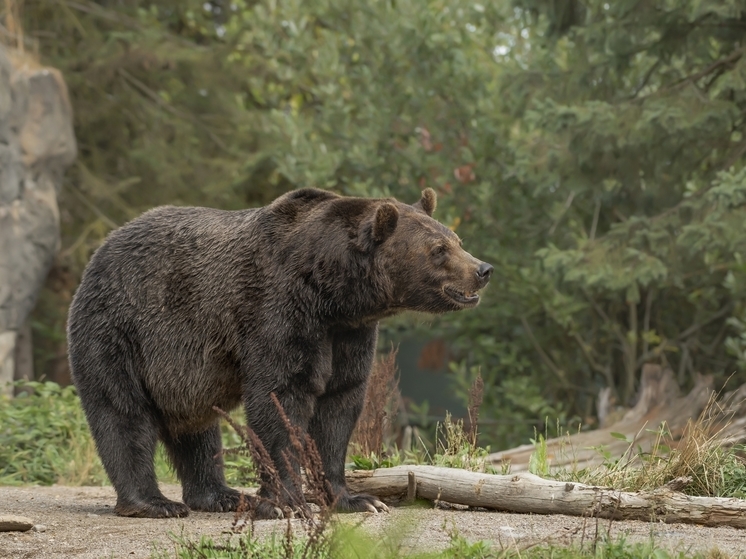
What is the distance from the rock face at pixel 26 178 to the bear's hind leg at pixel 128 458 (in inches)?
280

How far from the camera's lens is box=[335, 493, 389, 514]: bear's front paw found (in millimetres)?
5910

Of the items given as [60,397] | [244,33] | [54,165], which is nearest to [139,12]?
[244,33]

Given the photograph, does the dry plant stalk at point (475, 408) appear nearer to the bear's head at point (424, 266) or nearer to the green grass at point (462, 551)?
the bear's head at point (424, 266)

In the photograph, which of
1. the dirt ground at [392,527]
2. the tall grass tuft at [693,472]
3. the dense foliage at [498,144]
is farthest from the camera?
the dense foliage at [498,144]

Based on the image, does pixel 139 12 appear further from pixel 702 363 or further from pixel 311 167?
pixel 702 363

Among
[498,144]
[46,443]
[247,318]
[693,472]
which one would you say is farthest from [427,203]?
[498,144]

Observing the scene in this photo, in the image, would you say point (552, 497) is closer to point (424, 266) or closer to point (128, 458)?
point (424, 266)

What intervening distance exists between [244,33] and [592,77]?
720 centimetres

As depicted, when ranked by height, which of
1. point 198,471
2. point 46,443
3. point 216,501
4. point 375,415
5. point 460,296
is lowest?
point 46,443

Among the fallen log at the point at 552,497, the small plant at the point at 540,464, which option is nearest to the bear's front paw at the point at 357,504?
the fallen log at the point at 552,497

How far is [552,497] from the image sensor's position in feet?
18.4

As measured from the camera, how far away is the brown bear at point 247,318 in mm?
5812

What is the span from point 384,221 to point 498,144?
7171 millimetres

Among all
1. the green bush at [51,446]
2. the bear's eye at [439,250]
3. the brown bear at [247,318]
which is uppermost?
the bear's eye at [439,250]
